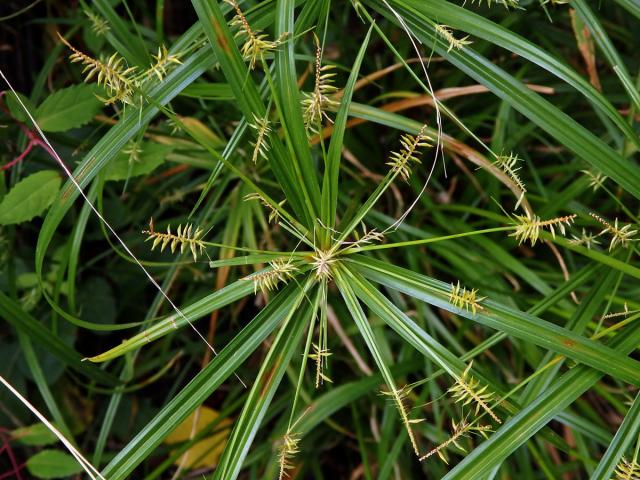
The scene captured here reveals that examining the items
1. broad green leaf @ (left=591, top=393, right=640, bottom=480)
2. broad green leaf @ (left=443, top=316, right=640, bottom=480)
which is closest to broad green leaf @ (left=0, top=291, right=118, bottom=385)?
broad green leaf @ (left=443, top=316, right=640, bottom=480)

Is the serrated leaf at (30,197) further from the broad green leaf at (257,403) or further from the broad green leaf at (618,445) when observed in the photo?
the broad green leaf at (618,445)

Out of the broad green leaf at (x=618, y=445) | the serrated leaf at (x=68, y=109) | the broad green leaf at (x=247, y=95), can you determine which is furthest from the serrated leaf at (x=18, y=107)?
the broad green leaf at (x=618, y=445)

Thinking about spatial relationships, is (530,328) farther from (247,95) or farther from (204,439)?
(204,439)

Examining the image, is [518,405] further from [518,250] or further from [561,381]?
[518,250]

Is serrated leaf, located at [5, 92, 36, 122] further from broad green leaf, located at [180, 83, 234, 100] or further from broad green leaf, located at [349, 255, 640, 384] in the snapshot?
broad green leaf, located at [349, 255, 640, 384]

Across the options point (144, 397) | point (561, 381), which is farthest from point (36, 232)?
point (561, 381)

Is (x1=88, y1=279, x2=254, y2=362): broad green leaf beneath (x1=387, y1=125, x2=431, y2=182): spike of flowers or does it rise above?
beneath
